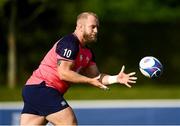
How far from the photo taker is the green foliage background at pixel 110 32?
66.6 ft

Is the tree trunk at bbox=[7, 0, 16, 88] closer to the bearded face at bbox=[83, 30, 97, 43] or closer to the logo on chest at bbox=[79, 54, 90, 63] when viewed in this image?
the logo on chest at bbox=[79, 54, 90, 63]

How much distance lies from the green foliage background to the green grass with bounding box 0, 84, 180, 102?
3.90 ft

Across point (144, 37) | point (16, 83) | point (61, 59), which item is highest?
point (61, 59)

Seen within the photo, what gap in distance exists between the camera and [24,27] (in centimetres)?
2086

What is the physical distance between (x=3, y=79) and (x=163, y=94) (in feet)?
16.1

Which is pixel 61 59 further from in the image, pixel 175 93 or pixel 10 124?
pixel 175 93

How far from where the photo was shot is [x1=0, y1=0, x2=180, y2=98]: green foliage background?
20297 mm

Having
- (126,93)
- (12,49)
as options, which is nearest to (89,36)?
(126,93)

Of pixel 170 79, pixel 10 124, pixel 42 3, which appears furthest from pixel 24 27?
pixel 10 124

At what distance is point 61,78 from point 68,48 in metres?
0.30

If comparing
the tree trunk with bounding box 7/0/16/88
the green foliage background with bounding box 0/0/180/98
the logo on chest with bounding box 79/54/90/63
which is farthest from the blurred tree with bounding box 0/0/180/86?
the logo on chest with bounding box 79/54/90/63

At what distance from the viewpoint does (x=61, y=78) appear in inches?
302

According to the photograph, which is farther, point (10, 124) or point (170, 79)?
point (170, 79)

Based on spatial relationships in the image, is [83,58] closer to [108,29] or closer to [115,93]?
[115,93]
